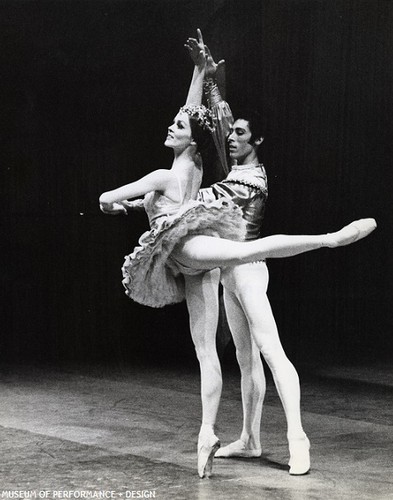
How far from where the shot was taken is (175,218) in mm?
4008

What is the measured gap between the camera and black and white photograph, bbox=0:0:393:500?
13.5 ft

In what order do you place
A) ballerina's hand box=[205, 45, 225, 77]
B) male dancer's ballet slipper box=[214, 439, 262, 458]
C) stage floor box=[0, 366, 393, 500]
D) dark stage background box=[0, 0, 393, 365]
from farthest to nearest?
dark stage background box=[0, 0, 393, 365] → male dancer's ballet slipper box=[214, 439, 262, 458] → ballerina's hand box=[205, 45, 225, 77] → stage floor box=[0, 366, 393, 500]

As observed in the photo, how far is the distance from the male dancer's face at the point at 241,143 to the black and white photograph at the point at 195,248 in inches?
0.5

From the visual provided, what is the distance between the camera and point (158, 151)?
7.48 meters

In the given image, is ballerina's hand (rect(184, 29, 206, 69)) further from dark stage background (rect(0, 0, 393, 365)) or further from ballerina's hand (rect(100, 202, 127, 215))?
dark stage background (rect(0, 0, 393, 365))

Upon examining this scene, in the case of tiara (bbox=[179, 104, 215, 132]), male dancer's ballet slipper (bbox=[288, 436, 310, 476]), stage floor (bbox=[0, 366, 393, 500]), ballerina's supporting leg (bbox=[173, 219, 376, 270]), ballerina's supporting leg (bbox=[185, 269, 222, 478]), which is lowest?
stage floor (bbox=[0, 366, 393, 500])

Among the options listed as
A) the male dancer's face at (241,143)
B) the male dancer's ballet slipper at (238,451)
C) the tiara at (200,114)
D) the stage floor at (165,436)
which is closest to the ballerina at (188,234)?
the tiara at (200,114)

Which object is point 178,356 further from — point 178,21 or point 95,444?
point 95,444

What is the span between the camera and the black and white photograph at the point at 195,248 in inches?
163

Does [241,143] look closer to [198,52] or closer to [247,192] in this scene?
[247,192]

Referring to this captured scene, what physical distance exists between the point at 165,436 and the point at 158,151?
296cm

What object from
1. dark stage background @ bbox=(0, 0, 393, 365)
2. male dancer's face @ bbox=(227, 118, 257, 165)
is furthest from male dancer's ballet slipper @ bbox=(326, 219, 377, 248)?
dark stage background @ bbox=(0, 0, 393, 365)

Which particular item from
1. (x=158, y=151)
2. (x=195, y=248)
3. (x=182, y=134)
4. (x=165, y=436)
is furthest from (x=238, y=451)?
(x=158, y=151)

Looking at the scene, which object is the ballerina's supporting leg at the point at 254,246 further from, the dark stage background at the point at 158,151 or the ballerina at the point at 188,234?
the dark stage background at the point at 158,151
